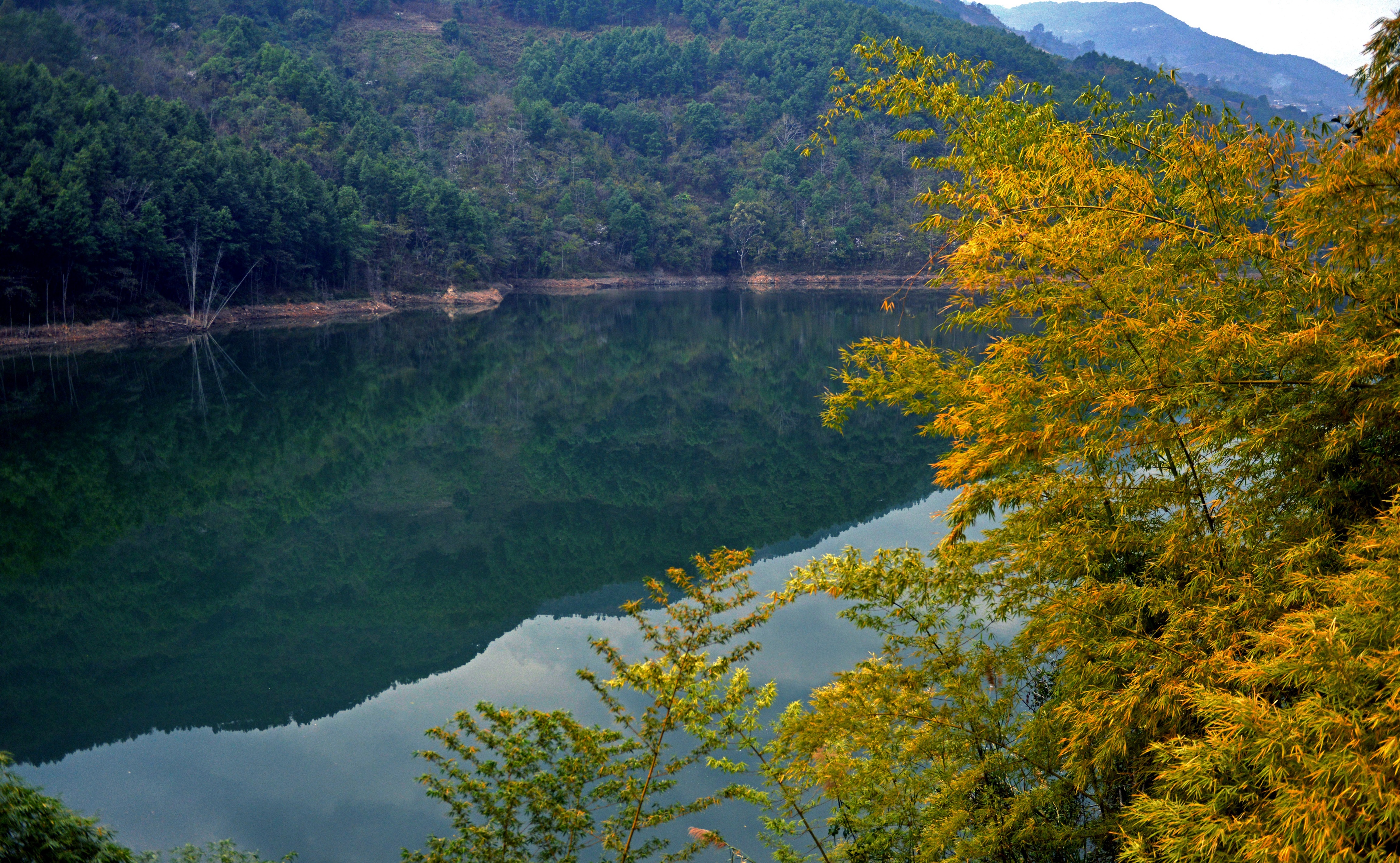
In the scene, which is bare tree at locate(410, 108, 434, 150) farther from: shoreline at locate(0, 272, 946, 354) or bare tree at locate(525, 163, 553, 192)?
shoreline at locate(0, 272, 946, 354)

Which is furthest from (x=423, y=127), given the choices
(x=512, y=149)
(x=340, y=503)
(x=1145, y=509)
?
(x=1145, y=509)

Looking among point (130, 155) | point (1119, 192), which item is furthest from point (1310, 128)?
point (130, 155)

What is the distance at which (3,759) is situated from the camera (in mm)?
4145

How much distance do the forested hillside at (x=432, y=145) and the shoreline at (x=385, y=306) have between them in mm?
1037

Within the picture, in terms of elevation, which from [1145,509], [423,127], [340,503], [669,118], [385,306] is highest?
[669,118]

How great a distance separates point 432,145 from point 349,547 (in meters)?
95.1

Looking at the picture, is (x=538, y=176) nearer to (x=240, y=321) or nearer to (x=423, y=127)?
(x=423, y=127)

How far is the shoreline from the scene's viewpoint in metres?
39.9

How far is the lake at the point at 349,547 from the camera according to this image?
33.8 ft

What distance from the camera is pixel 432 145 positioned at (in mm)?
102062

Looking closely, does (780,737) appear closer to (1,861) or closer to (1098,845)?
(1098,845)

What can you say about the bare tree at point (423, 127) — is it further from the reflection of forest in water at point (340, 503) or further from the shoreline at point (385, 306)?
the reflection of forest in water at point (340, 503)

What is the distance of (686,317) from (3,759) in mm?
57506

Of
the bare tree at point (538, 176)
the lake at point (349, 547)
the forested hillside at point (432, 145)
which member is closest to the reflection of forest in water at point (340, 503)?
the lake at point (349, 547)
